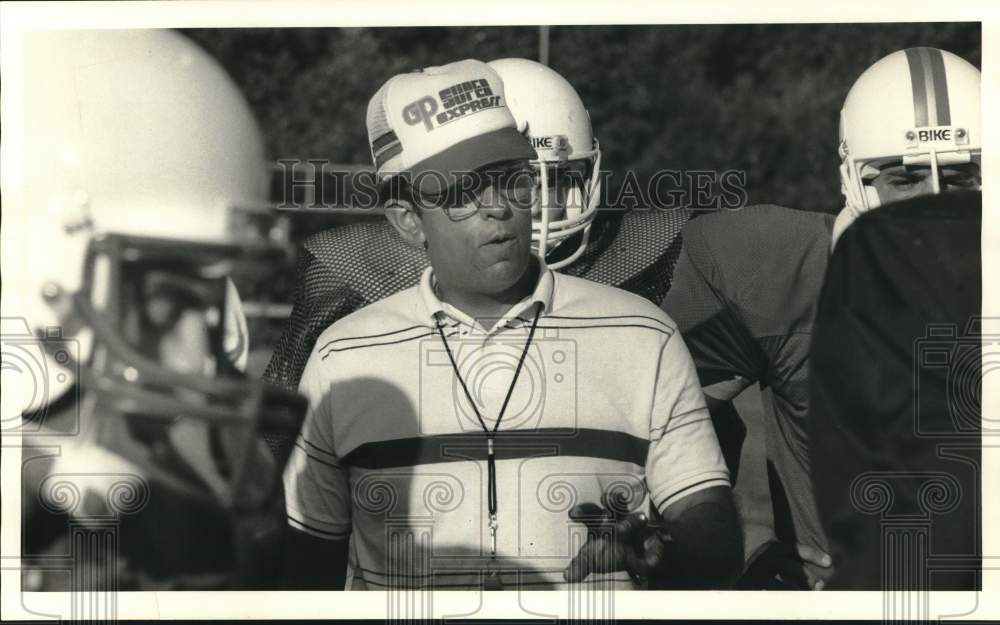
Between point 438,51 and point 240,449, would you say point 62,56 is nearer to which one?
point 240,449

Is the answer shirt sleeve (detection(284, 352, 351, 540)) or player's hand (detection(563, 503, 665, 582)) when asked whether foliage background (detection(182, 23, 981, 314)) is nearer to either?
shirt sleeve (detection(284, 352, 351, 540))

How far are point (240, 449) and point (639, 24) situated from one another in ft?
4.37

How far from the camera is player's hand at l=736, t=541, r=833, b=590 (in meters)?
3.30

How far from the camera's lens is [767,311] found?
3479 mm

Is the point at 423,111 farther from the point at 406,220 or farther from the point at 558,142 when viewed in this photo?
the point at 558,142

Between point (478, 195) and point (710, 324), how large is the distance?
2.44 ft

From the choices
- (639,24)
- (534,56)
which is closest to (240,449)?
(639,24)

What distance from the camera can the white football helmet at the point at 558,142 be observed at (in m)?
3.53

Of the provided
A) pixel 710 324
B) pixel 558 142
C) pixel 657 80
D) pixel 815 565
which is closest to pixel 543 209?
pixel 558 142

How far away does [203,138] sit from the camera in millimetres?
2877

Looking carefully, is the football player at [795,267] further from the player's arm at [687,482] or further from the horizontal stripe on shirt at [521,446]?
the horizontal stripe on shirt at [521,446]

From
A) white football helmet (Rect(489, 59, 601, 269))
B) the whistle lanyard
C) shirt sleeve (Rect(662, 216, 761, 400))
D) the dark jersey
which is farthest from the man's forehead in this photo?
the whistle lanyard

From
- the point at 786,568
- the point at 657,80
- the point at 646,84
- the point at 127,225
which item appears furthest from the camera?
the point at 657,80

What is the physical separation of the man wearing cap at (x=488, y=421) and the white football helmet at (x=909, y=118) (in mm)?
756
